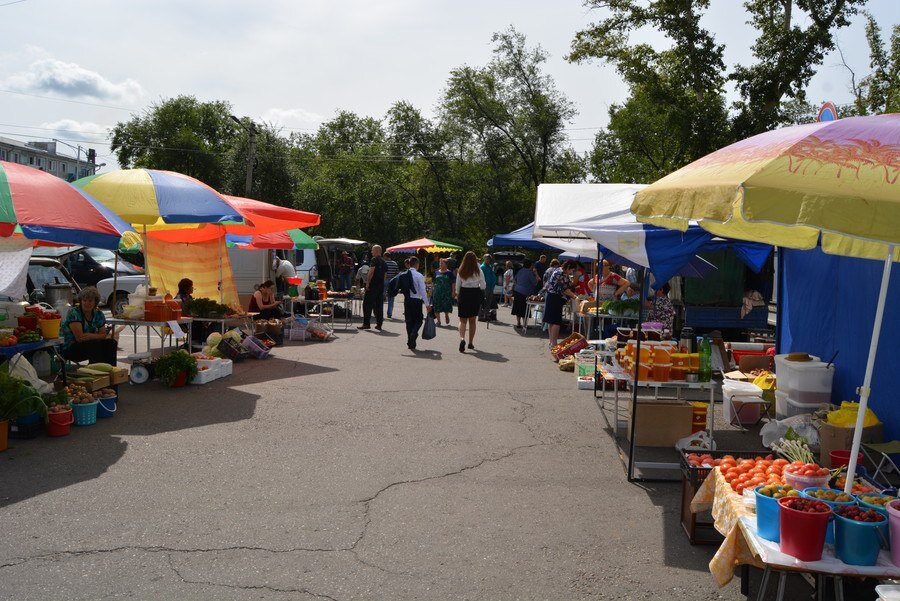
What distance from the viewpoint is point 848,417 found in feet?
21.0

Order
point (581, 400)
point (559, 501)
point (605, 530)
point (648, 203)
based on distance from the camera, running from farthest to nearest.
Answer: point (581, 400)
point (559, 501)
point (605, 530)
point (648, 203)

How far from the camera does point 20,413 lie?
23.2 feet

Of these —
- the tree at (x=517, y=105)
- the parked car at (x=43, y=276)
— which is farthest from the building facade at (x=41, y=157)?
the parked car at (x=43, y=276)

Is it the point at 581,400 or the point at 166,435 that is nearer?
the point at 166,435

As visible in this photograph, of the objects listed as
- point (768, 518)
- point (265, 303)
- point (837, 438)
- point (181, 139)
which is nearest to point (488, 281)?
point (265, 303)

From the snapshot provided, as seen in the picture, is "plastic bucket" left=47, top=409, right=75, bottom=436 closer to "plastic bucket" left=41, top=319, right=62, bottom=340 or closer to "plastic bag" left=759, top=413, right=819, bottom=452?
"plastic bucket" left=41, top=319, right=62, bottom=340

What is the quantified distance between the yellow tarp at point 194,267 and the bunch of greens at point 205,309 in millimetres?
1219

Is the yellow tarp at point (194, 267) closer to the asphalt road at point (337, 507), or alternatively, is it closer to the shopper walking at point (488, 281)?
the asphalt road at point (337, 507)

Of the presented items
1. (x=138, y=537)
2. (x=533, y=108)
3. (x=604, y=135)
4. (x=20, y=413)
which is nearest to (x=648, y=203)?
(x=138, y=537)

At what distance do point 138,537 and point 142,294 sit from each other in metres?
7.31

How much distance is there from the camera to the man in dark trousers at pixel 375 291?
17516mm

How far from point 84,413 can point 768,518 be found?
7.10m

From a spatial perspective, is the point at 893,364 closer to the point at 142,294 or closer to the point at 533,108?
the point at 142,294

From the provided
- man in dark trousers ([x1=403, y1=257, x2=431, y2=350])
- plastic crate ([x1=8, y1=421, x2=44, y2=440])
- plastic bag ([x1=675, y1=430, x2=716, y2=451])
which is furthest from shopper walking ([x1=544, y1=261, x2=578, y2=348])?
plastic crate ([x1=8, y1=421, x2=44, y2=440])
